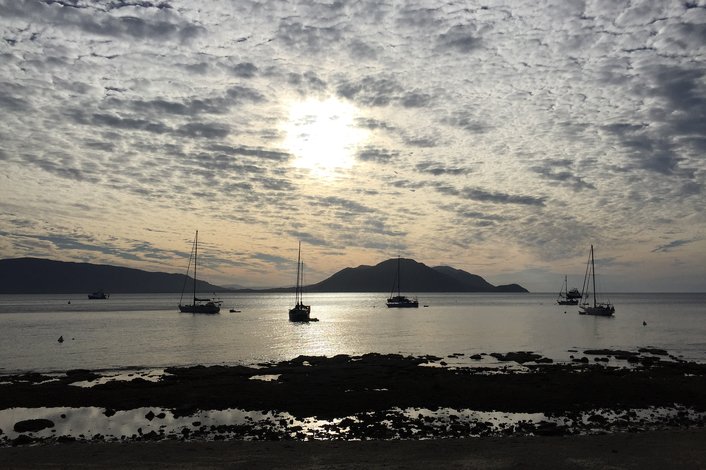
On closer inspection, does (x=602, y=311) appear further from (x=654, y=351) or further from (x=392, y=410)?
(x=392, y=410)

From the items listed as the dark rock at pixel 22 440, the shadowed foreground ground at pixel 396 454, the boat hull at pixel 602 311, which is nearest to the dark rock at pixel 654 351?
the shadowed foreground ground at pixel 396 454

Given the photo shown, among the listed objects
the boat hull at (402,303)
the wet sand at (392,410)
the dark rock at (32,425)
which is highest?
the boat hull at (402,303)

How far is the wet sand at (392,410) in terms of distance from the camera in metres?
20.3

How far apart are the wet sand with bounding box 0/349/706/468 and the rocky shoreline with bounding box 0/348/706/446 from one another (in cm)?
12

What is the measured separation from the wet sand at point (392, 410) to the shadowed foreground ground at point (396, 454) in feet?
0.25

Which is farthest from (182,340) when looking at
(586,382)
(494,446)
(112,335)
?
(494,446)

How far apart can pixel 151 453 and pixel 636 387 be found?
30.6m

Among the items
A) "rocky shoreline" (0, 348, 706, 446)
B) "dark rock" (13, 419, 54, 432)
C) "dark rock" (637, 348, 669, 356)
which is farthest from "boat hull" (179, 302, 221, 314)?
"dark rock" (13, 419, 54, 432)

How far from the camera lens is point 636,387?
35281 millimetres

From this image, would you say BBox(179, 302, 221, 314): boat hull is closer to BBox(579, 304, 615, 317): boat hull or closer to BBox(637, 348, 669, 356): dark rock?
BBox(579, 304, 615, 317): boat hull

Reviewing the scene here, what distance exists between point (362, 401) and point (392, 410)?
2.62m

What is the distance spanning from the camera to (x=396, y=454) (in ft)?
68.1

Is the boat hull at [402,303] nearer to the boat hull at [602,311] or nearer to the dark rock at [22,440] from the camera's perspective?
the boat hull at [602,311]

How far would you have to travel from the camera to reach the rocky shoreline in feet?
83.5
